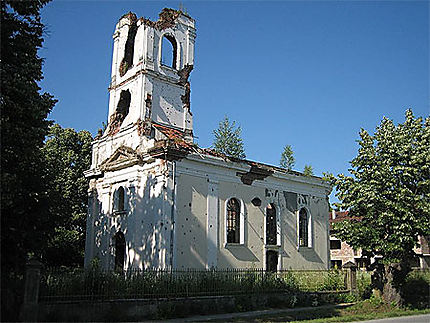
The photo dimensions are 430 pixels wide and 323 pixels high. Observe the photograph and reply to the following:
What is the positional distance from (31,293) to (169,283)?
19.3 ft

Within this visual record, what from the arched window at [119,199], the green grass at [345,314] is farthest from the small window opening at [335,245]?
the arched window at [119,199]

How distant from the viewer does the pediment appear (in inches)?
894

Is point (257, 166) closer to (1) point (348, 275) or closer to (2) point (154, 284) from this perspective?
(1) point (348, 275)

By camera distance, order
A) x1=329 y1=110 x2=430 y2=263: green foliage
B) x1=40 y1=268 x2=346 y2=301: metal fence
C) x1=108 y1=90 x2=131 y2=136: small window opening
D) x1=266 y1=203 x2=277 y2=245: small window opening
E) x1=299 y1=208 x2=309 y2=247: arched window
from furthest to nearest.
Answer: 1. x1=299 y1=208 x2=309 y2=247: arched window
2. x1=108 y1=90 x2=131 y2=136: small window opening
3. x1=266 y1=203 x2=277 y2=245: small window opening
4. x1=329 y1=110 x2=430 y2=263: green foliage
5. x1=40 y1=268 x2=346 y2=301: metal fence

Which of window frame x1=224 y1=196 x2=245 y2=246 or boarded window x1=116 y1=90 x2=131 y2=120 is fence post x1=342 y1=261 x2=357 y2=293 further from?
boarded window x1=116 y1=90 x2=131 y2=120

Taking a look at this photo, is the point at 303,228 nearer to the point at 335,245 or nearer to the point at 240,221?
the point at 240,221

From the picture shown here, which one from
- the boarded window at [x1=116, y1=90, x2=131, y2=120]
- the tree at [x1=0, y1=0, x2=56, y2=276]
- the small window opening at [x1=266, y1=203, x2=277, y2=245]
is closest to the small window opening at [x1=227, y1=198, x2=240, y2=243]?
the small window opening at [x1=266, y1=203, x2=277, y2=245]

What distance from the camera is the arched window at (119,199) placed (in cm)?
2397

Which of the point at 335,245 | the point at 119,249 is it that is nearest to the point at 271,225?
the point at 119,249

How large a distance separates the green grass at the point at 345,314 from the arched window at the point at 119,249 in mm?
9583

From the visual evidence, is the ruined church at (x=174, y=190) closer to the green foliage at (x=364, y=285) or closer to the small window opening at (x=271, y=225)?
the small window opening at (x=271, y=225)

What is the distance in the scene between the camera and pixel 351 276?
22.2m

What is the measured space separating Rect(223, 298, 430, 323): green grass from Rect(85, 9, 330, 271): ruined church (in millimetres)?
5719

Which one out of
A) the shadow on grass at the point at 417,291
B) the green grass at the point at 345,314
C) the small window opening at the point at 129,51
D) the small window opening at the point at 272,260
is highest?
the small window opening at the point at 129,51
